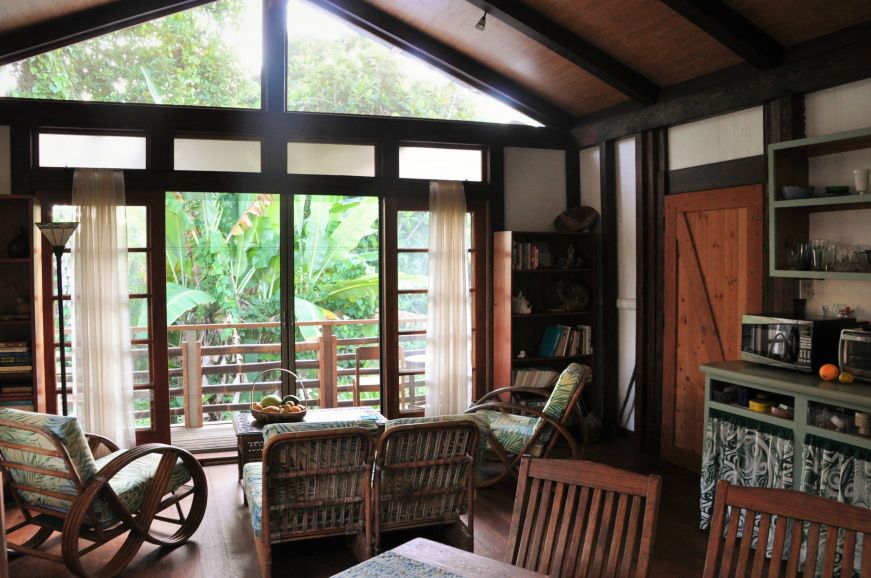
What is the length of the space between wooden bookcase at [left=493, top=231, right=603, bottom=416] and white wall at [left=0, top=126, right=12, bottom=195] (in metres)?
3.99

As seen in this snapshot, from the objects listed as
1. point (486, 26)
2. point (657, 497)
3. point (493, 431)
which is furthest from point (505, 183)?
point (657, 497)

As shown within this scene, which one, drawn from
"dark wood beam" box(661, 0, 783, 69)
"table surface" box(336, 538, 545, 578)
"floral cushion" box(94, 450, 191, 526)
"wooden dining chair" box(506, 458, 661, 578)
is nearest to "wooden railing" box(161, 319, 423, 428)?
"floral cushion" box(94, 450, 191, 526)

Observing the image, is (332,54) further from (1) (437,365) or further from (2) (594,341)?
(2) (594,341)

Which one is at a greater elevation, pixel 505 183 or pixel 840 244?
pixel 505 183

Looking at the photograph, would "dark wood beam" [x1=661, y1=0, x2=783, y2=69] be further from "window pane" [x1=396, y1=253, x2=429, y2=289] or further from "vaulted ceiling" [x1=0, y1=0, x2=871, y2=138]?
"window pane" [x1=396, y1=253, x2=429, y2=289]

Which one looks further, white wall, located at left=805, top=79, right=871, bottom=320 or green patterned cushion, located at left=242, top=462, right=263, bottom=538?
white wall, located at left=805, top=79, right=871, bottom=320

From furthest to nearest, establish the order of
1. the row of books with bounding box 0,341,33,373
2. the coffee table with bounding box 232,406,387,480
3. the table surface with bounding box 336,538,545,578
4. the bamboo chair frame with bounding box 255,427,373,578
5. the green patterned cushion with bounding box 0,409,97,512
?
the row of books with bounding box 0,341,33,373, the coffee table with bounding box 232,406,387,480, the green patterned cushion with bounding box 0,409,97,512, the bamboo chair frame with bounding box 255,427,373,578, the table surface with bounding box 336,538,545,578

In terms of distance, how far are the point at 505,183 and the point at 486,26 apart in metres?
1.50

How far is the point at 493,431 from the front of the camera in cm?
502

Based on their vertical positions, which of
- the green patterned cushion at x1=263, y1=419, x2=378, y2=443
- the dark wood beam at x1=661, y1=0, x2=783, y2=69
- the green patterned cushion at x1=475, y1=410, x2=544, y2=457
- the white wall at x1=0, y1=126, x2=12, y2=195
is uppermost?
the dark wood beam at x1=661, y1=0, x2=783, y2=69

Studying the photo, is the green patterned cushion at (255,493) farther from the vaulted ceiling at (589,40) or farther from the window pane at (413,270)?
the vaulted ceiling at (589,40)

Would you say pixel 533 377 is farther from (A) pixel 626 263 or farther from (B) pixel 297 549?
(B) pixel 297 549

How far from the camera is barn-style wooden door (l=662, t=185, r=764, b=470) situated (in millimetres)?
4898

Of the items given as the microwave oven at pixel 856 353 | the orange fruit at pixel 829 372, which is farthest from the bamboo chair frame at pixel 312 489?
the microwave oven at pixel 856 353
